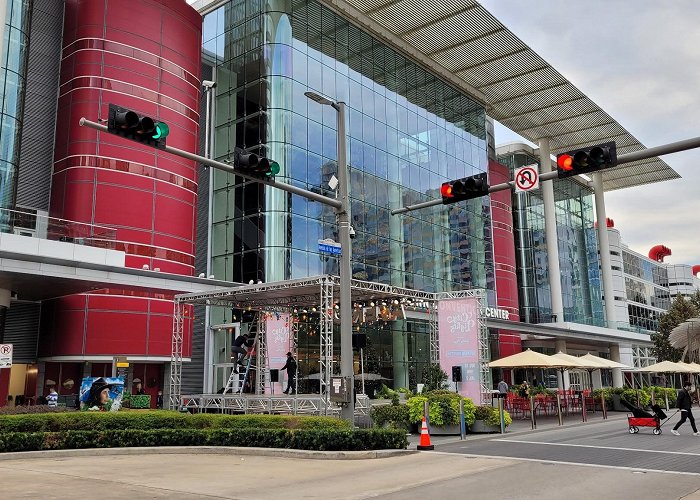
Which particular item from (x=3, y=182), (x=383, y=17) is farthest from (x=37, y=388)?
(x=383, y=17)

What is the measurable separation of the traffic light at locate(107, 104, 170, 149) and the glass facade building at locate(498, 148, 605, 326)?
54.9 m

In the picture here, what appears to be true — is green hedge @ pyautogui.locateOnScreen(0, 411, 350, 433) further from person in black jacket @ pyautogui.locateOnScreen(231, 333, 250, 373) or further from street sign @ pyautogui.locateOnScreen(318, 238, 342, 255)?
person in black jacket @ pyautogui.locateOnScreen(231, 333, 250, 373)

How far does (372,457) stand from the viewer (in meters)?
15.8

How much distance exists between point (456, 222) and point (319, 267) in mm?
17271

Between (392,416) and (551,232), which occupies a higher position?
(551,232)

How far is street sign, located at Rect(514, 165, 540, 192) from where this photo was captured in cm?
1419

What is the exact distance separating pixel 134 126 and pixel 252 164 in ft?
9.25

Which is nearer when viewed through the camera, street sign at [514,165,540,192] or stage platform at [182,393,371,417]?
street sign at [514,165,540,192]

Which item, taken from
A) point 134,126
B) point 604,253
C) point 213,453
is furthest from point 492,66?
point 134,126

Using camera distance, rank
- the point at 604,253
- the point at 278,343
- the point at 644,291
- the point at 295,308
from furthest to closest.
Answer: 1. the point at 644,291
2. the point at 604,253
3. the point at 295,308
4. the point at 278,343

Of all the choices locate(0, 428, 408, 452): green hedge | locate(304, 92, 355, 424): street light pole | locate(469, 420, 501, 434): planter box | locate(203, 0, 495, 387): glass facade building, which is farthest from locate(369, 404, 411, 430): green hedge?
locate(203, 0, 495, 387): glass facade building

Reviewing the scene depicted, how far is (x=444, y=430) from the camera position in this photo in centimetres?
2294

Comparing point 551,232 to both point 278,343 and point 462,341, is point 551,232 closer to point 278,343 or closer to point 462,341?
point 462,341

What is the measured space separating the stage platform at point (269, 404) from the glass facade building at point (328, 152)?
9.27 metres
